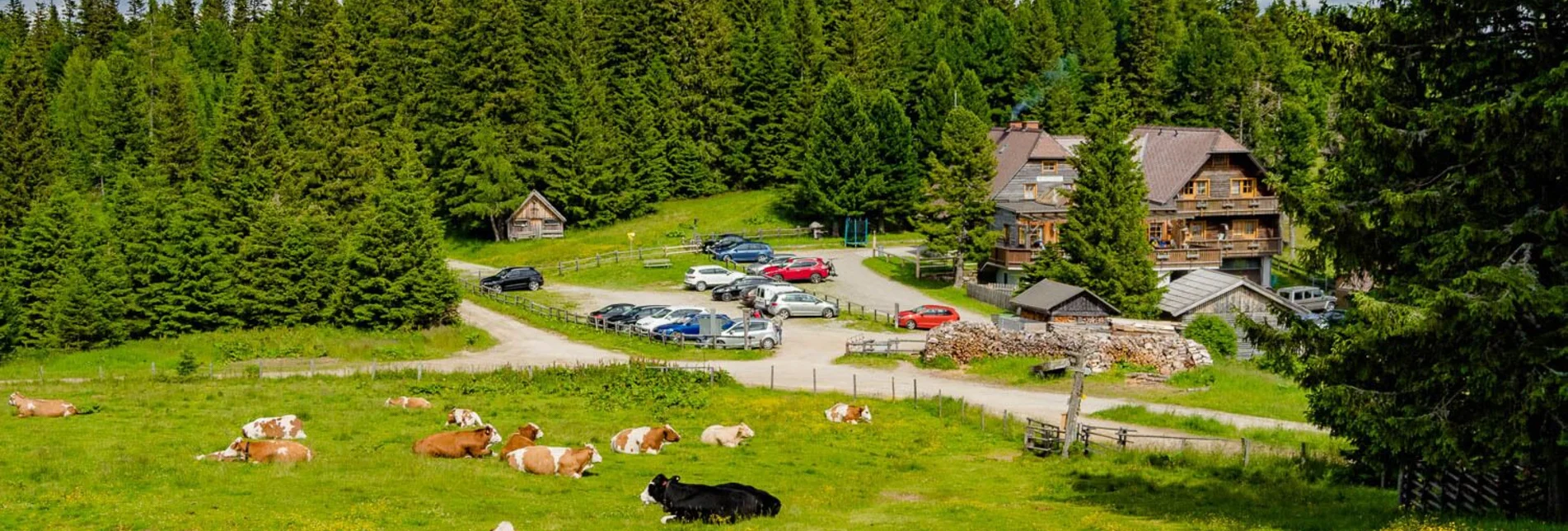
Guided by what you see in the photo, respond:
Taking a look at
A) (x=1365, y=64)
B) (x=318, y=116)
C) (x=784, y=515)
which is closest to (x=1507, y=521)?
(x=1365, y=64)

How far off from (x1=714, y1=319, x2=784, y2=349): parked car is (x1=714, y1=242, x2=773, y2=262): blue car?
22.0m

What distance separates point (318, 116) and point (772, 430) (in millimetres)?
54877

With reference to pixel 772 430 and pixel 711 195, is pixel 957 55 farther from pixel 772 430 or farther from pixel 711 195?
pixel 772 430

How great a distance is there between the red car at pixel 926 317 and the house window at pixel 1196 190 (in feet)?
69.5

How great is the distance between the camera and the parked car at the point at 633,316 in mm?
58181

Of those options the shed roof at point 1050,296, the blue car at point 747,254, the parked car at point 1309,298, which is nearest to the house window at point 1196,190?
the parked car at point 1309,298

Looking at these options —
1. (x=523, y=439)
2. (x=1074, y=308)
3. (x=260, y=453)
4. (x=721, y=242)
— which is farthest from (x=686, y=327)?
(x=260, y=453)

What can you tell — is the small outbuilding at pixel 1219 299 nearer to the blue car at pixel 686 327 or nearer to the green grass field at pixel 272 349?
the blue car at pixel 686 327

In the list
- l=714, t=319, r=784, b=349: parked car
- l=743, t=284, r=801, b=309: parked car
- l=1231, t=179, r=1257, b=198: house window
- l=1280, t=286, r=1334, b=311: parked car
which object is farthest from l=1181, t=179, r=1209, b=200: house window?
l=714, t=319, r=784, b=349: parked car

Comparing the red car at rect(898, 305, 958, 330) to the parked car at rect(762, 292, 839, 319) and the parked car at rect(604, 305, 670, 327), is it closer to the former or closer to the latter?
the parked car at rect(762, 292, 839, 319)

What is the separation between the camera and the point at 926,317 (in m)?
59.7

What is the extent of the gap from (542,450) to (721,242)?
179 ft

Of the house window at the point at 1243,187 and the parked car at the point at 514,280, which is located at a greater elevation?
the house window at the point at 1243,187

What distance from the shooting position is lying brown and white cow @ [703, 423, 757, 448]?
32031mm
